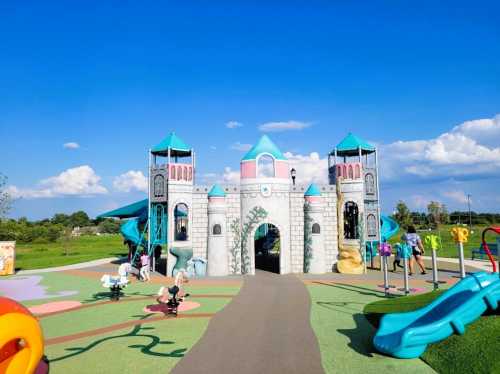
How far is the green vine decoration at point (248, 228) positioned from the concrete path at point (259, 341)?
6.84 metres

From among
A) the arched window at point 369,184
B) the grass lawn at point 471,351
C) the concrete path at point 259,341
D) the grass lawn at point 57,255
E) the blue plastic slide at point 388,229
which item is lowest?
the grass lawn at point 57,255

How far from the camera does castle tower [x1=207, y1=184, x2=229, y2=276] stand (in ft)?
71.9

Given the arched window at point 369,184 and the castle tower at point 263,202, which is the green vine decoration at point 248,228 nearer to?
the castle tower at point 263,202

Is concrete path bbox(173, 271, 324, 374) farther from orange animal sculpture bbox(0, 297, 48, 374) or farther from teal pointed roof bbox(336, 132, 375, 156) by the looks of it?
teal pointed roof bbox(336, 132, 375, 156)

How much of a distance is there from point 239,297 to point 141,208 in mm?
16310

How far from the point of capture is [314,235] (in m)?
22.1

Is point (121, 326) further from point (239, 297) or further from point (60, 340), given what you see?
point (239, 297)

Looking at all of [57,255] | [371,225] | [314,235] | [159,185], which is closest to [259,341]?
[314,235]

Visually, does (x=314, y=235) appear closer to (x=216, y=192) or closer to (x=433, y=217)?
(x=216, y=192)

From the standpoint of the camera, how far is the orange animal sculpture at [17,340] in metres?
5.01

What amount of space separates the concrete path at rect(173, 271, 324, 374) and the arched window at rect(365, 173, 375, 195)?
35.8ft

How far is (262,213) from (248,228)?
1316mm

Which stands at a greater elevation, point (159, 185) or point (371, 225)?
point (159, 185)

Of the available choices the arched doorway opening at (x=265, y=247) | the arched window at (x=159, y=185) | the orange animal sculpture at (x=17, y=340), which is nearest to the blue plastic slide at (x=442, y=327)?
the orange animal sculpture at (x=17, y=340)
